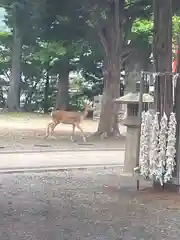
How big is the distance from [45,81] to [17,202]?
28.3m

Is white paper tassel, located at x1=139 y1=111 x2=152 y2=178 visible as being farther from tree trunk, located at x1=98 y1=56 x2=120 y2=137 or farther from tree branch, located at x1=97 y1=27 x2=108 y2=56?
tree trunk, located at x1=98 y1=56 x2=120 y2=137

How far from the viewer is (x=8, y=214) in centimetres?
625

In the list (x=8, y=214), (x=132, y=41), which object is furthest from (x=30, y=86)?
(x=8, y=214)

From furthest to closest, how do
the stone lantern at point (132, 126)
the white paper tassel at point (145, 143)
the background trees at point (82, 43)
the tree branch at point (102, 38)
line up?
the tree branch at point (102, 38) < the background trees at point (82, 43) < the stone lantern at point (132, 126) < the white paper tassel at point (145, 143)

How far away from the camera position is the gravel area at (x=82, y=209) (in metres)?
5.45

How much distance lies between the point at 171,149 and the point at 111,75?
31.1 ft

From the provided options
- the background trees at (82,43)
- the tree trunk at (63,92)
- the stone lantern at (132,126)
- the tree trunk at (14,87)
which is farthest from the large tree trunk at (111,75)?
the tree trunk at (14,87)

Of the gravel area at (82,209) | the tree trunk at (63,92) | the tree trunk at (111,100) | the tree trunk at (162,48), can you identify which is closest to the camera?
the gravel area at (82,209)

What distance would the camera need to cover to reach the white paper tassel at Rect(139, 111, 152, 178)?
7.74 meters

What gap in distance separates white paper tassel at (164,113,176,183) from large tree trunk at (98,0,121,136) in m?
8.88

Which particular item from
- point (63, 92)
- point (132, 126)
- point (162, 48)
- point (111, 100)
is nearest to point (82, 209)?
point (132, 126)

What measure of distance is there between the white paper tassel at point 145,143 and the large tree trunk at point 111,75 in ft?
28.6

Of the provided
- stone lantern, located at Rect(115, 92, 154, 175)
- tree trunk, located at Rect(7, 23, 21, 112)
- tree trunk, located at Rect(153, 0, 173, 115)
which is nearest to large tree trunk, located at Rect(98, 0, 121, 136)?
Answer: stone lantern, located at Rect(115, 92, 154, 175)

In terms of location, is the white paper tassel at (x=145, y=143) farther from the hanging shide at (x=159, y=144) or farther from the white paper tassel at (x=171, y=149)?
the white paper tassel at (x=171, y=149)
